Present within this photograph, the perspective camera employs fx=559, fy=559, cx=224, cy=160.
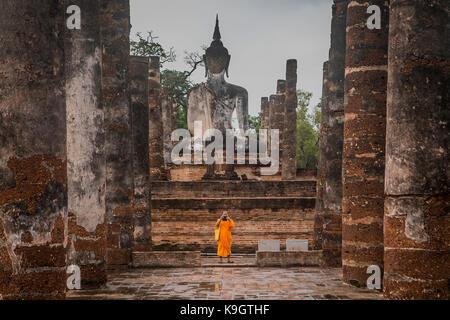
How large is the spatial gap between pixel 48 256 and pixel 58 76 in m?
1.31

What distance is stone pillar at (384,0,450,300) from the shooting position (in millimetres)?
4684

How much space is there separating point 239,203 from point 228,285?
19.0 feet

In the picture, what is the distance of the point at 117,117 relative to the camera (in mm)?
9750

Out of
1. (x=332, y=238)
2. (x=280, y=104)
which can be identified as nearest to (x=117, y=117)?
(x=332, y=238)

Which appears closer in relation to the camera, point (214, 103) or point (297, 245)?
point (297, 245)

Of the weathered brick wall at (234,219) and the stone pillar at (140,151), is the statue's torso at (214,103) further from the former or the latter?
the stone pillar at (140,151)

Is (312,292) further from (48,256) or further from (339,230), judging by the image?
(48,256)

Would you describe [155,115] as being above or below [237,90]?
below

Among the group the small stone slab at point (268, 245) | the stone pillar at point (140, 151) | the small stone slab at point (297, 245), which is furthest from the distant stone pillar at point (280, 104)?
the stone pillar at point (140, 151)

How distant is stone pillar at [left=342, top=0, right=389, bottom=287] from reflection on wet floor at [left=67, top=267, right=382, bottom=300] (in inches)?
28.5

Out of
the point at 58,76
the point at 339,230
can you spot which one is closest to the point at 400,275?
the point at 58,76

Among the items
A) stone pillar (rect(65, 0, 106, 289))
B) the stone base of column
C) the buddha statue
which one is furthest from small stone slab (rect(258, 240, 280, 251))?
the buddha statue

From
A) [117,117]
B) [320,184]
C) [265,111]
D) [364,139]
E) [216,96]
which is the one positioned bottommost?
[320,184]

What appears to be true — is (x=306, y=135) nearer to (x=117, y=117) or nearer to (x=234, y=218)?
(x=234, y=218)
